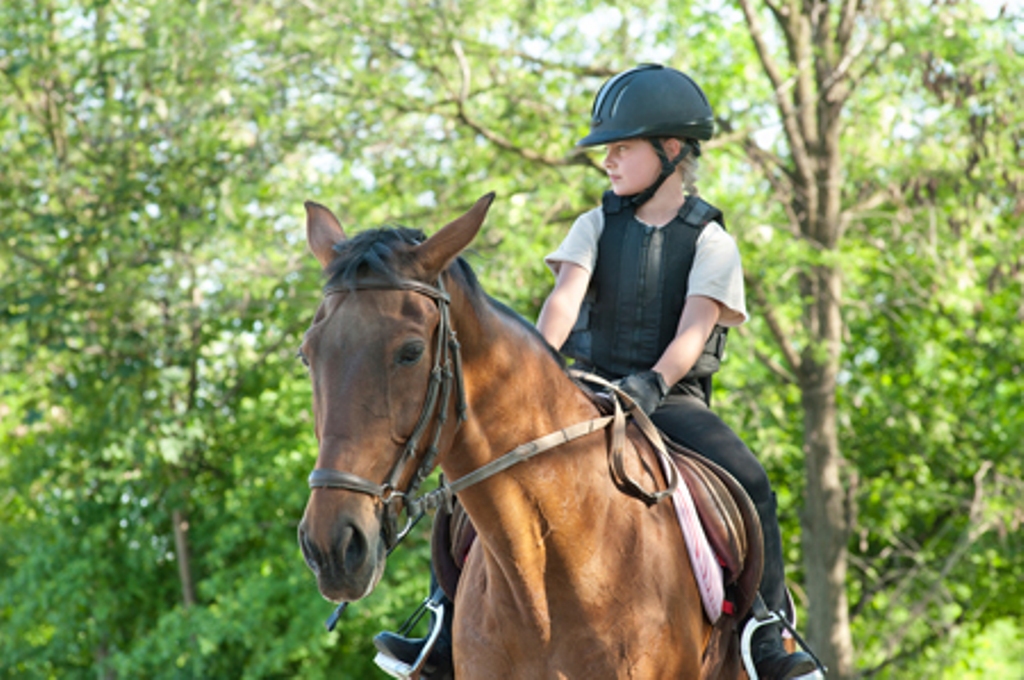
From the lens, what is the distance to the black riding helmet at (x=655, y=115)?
4.23 meters

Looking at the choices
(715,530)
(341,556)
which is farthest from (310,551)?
(715,530)

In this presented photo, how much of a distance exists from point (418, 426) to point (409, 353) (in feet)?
0.61

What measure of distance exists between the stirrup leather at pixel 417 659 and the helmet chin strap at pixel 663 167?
169 cm

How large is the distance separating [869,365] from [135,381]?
11923mm

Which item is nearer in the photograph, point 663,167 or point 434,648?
point 434,648

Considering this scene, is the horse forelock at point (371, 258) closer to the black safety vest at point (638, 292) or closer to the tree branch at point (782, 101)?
the black safety vest at point (638, 292)

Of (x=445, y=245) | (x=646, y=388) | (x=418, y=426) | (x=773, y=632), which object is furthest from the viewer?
(x=773, y=632)

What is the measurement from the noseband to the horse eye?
74 mm

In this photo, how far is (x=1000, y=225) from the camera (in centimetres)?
1425

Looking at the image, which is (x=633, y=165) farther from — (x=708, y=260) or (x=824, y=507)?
(x=824, y=507)

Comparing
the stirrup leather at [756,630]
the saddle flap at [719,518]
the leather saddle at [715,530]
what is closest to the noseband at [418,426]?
the leather saddle at [715,530]

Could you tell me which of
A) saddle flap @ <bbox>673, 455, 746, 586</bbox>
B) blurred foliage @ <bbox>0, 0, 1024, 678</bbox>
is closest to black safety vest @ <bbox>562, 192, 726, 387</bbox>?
saddle flap @ <bbox>673, 455, 746, 586</bbox>

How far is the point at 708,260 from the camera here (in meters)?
4.10

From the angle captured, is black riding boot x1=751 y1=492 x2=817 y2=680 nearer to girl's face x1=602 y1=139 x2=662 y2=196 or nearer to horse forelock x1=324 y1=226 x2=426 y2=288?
girl's face x1=602 y1=139 x2=662 y2=196
